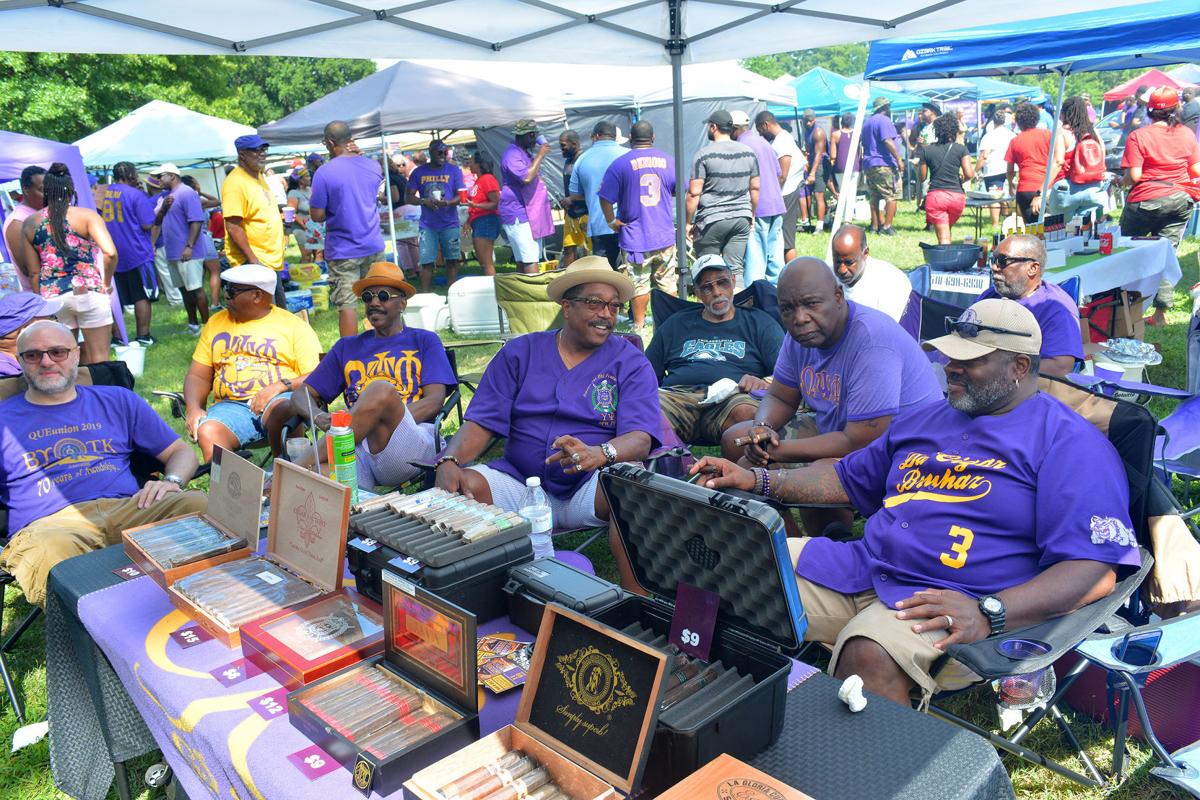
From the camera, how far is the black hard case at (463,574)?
2072mm

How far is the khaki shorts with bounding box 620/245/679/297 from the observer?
8.58 meters

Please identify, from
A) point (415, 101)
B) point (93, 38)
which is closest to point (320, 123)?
point (415, 101)

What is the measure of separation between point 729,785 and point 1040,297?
399 centimetres

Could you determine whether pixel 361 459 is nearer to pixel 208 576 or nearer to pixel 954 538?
pixel 208 576

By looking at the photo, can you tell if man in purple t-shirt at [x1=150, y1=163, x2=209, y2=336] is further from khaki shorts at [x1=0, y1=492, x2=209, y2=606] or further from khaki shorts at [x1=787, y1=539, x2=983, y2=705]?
khaki shorts at [x1=787, y1=539, x2=983, y2=705]

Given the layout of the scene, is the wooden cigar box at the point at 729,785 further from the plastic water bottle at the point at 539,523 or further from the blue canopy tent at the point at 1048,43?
the blue canopy tent at the point at 1048,43

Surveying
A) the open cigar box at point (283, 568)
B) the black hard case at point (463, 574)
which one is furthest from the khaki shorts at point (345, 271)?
the black hard case at point (463, 574)

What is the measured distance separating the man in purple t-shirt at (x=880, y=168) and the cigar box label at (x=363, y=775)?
13.5 meters

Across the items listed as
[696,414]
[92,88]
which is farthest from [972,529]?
[92,88]

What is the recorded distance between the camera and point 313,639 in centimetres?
206

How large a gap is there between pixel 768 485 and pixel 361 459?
1994mm

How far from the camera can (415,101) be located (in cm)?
932

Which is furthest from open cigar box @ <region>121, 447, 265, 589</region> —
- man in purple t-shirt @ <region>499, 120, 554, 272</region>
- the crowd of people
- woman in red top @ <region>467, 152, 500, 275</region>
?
woman in red top @ <region>467, 152, 500, 275</region>

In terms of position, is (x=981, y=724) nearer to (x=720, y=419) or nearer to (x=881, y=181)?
(x=720, y=419)
